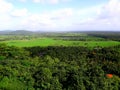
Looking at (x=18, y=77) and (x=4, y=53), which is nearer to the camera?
(x=18, y=77)

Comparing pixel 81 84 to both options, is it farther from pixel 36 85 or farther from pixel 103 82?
pixel 36 85

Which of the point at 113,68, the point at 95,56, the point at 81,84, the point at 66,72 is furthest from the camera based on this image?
the point at 95,56

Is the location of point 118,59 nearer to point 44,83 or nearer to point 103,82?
point 103,82

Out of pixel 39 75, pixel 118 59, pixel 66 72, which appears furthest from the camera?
pixel 118 59

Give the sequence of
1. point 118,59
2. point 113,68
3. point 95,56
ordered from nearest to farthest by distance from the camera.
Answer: point 113,68 → point 118,59 → point 95,56

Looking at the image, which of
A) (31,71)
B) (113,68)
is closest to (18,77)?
(31,71)

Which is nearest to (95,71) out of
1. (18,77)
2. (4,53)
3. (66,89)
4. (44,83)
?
(66,89)

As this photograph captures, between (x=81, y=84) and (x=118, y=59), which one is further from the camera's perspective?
(x=118, y=59)

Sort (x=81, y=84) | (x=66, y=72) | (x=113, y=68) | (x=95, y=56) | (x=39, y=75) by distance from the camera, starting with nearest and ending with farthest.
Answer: (x=81, y=84), (x=39, y=75), (x=66, y=72), (x=113, y=68), (x=95, y=56)
